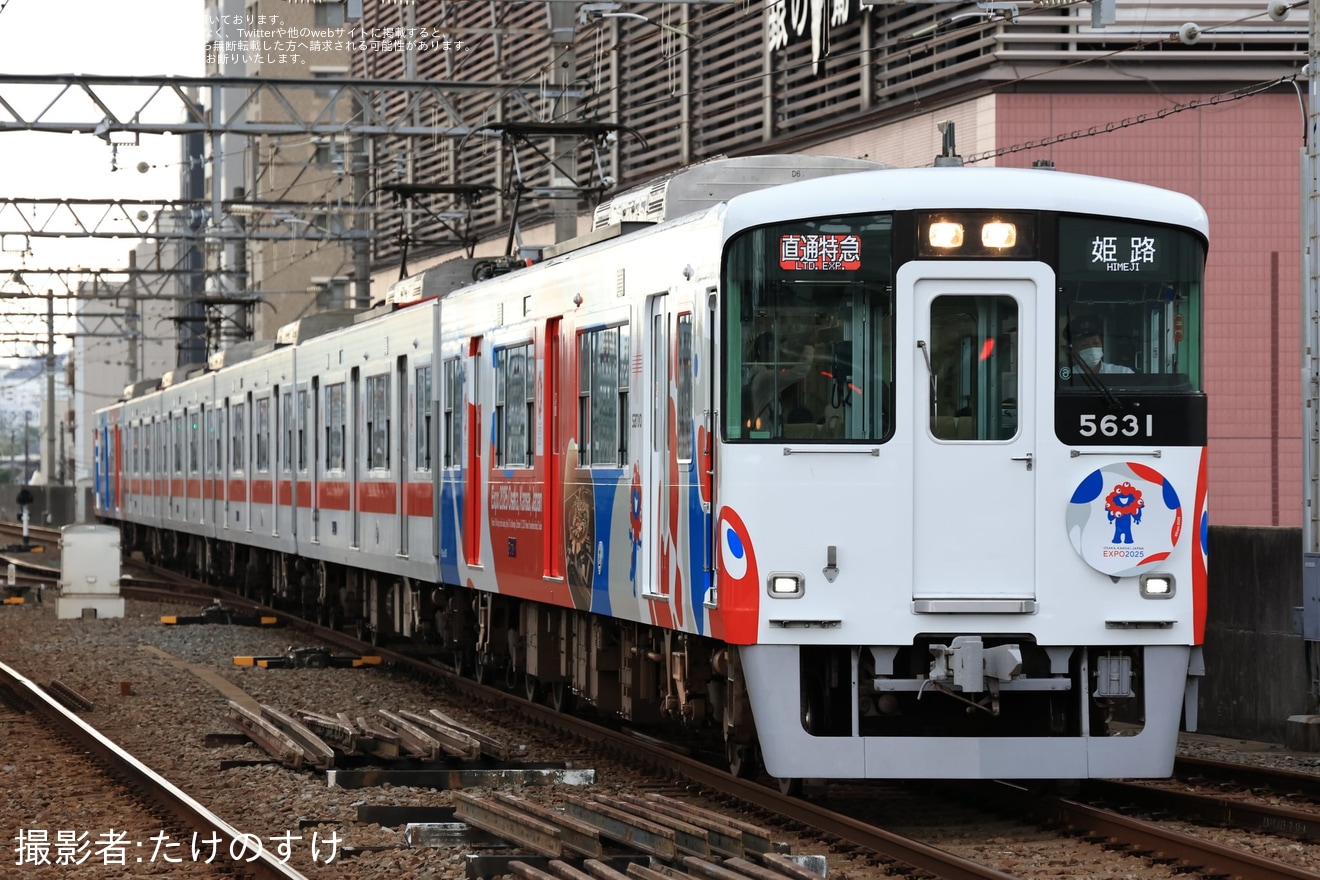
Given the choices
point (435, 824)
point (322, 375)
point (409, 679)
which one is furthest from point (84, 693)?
point (435, 824)

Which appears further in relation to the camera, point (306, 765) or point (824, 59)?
point (824, 59)

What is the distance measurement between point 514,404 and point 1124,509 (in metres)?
5.35

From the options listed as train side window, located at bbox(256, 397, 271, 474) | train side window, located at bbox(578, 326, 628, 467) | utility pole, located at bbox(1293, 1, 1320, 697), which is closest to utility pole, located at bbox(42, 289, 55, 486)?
train side window, located at bbox(256, 397, 271, 474)

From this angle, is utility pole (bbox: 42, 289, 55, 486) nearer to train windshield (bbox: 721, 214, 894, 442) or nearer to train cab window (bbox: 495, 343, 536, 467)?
train cab window (bbox: 495, 343, 536, 467)

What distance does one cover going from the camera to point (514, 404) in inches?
541

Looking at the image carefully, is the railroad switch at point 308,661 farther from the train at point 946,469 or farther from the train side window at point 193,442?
the train side window at point 193,442

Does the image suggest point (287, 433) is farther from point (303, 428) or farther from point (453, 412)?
point (453, 412)

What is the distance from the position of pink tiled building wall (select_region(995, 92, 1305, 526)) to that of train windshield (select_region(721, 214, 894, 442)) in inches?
417

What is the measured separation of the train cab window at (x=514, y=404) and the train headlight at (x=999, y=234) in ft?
14.4

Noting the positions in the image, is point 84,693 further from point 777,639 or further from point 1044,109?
point 1044,109

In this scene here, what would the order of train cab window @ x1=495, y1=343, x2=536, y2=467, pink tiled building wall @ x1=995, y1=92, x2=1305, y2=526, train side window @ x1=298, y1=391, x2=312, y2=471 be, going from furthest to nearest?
train side window @ x1=298, y1=391, x2=312, y2=471 < pink tiled building wall @ x1=995, y1=92, x2=1305, y2=526 < train cab window @ x1=495, y1=343, x2=536, y2=467

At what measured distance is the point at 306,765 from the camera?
1142cm

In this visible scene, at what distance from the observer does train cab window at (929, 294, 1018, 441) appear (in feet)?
30.5

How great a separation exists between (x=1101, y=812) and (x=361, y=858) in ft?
10.3
